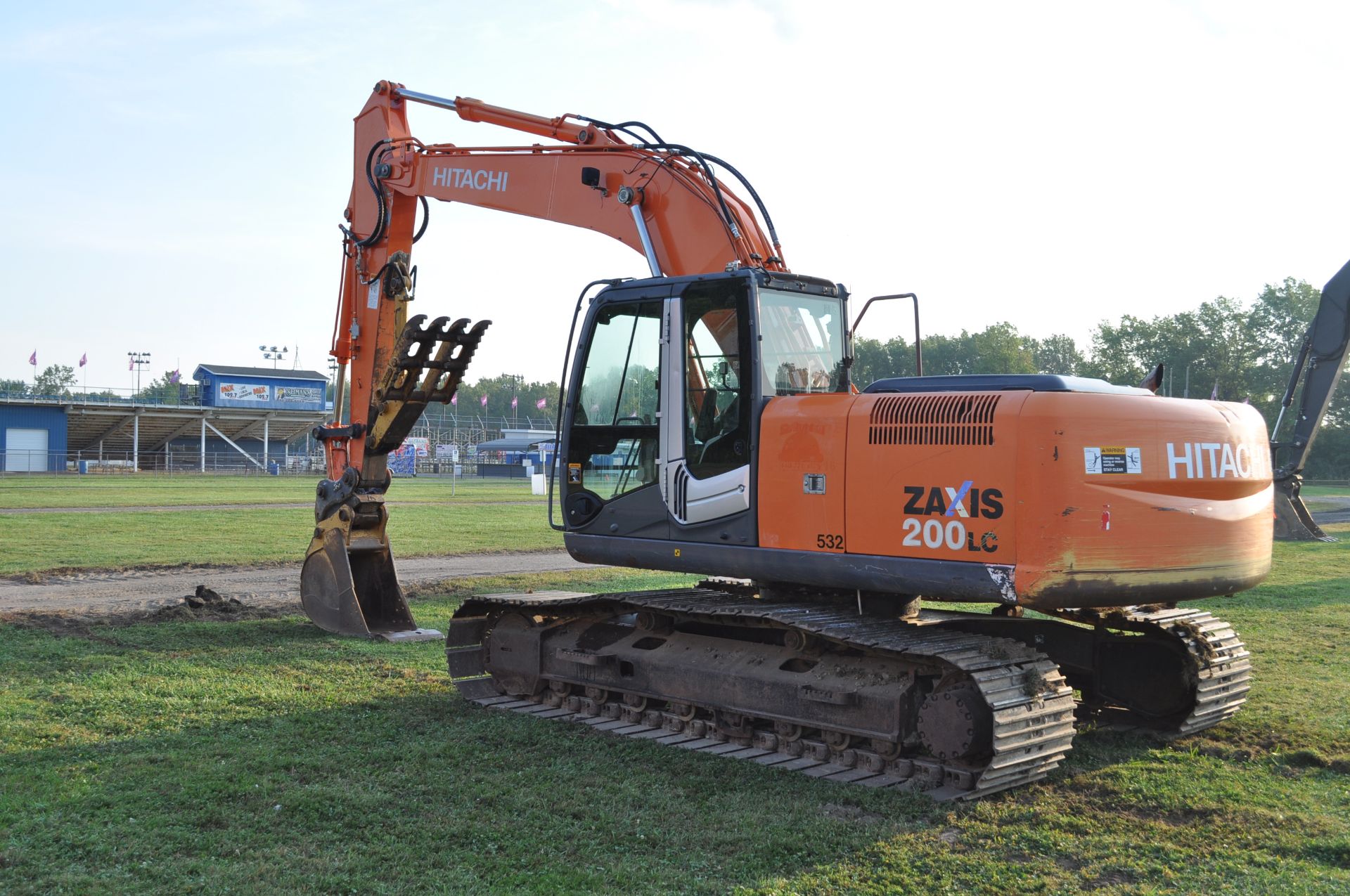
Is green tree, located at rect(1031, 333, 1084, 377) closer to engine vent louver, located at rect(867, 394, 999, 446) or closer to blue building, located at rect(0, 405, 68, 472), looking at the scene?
blue building, located at rect(0, 405, 68, 472)

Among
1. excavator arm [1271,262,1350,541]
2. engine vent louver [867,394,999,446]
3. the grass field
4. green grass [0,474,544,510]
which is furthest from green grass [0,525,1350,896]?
green grass [0,474,544,510]

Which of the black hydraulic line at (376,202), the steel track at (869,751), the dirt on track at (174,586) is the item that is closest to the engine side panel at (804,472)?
the steel track at (869,751)

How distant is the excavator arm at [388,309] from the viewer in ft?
36.9

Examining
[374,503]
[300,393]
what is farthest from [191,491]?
[374,503]

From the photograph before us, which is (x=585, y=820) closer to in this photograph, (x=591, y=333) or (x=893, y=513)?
(x=893, y=513)

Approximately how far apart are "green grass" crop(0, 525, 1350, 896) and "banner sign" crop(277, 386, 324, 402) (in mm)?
66507

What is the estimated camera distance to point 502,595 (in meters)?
10.0

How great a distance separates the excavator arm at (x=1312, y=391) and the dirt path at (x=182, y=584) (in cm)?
1750

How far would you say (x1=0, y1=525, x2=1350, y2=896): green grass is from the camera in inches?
224

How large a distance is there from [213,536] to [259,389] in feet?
169

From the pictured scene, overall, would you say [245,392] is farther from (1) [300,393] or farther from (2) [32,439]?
(2) [32,439]

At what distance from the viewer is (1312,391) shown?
90.0 feet

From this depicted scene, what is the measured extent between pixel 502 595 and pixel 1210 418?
5.70 meters

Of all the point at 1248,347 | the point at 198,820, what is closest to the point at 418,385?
the point at 198,820
